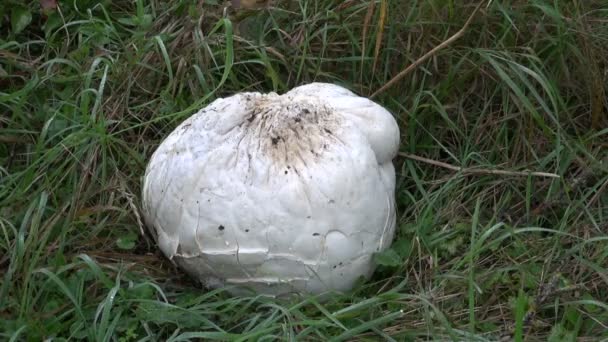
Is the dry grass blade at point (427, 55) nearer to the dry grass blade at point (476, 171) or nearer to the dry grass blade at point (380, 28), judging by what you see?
the dry grass blade at point (380, 28)

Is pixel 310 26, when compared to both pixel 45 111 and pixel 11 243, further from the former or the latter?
pixel 11 243

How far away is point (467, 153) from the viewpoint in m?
2.85

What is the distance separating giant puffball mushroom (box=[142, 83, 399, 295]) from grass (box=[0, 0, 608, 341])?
0.28 feet

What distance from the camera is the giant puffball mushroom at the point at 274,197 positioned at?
233 cm

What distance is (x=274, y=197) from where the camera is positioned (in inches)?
91.9

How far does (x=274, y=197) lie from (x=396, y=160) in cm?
70

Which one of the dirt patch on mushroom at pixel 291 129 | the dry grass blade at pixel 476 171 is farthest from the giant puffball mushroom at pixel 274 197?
the dry grass blade at pixel 476 171

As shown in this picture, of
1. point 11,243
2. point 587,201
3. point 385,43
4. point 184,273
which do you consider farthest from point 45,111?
point 587,201

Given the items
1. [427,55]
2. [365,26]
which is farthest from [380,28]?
[427,55]

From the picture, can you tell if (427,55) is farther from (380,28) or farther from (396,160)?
(396,160)

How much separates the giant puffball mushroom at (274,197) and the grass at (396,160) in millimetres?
85

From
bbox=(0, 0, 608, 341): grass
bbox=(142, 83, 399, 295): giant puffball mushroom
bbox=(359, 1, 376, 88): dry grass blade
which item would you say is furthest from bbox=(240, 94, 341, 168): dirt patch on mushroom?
bbox=(359, 1, 376, 88): dry grass blade

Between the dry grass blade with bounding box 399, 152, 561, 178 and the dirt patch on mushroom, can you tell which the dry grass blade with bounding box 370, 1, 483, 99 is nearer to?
the dry grass blade with bounding box 399, 152, 561, 178

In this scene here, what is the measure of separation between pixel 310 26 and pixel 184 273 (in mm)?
1031
